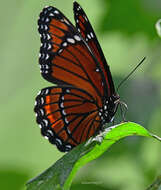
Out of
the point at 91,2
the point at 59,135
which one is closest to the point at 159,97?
the point at 59,135

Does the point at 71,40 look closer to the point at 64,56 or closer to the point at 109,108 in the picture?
the point at 64,56

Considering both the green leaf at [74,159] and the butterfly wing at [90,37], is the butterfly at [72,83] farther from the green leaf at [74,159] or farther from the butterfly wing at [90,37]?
the green leaf at [74,159]

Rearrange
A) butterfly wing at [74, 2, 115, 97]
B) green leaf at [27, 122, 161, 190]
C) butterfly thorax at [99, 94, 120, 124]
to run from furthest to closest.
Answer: butterfly thorax at [99, 94, 120, 124] < butterfly wing at [74, 2, 115, 97] < green leaf at [27, 122, 161, 190]

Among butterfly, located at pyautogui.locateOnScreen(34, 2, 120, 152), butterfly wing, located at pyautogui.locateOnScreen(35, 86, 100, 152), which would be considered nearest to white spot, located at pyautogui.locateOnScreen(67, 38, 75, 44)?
butterfly, located at pyautogui.locateOnScreen(34, 2, 120, 152)

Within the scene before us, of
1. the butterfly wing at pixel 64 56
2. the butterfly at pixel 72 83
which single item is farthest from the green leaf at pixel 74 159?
the butterfly wing at pixel 64 56

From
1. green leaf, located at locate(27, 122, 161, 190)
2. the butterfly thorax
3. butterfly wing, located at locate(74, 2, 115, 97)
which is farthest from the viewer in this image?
the butterfly thorax

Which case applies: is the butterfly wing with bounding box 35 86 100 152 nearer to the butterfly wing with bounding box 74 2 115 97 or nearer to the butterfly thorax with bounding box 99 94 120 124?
the butterfly thorax with bounding box 99 94 120 124
